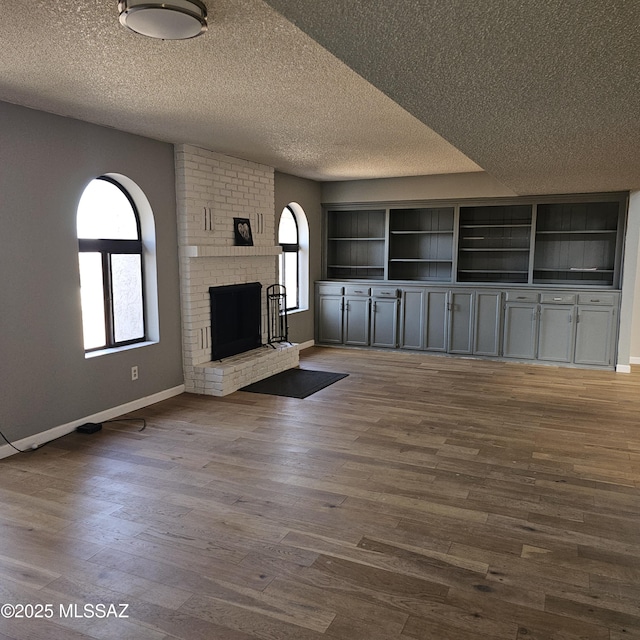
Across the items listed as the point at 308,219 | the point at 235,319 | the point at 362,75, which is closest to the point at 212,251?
the point at 235,319

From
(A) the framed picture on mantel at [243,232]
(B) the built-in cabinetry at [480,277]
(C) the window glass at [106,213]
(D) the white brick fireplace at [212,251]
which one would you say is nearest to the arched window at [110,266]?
(C) the window glass at [106,213]

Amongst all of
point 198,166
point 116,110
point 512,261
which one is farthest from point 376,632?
point 512,261

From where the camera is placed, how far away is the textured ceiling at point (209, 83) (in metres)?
2.40

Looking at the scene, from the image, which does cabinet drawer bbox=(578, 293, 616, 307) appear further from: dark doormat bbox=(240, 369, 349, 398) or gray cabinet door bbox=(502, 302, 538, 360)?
dark doormat bbox=(240, 369, 349, 398)

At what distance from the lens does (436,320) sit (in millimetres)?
7438

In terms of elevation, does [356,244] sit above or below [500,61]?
below

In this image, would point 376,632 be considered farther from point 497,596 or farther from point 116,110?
point 116,110

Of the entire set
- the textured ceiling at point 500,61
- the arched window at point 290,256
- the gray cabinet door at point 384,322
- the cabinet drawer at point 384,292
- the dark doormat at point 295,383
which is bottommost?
the dark doormat at point 295,383

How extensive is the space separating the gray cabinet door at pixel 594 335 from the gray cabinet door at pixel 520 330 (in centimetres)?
52

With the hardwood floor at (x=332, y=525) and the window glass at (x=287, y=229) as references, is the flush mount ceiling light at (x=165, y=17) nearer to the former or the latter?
the hardwood floor at (x=332, y=525)

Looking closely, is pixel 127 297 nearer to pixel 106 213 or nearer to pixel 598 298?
pixel 106 213

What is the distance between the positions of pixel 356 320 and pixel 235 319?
239cm

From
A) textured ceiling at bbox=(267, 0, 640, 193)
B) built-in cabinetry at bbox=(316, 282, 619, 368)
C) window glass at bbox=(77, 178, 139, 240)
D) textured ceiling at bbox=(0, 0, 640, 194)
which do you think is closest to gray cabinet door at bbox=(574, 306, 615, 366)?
built-in cabinetry at bbox=(316, 282, 619, 368)

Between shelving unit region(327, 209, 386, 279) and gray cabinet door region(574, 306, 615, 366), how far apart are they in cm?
288
